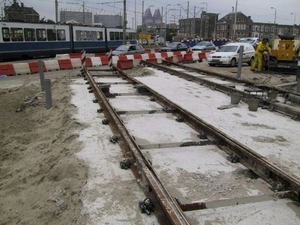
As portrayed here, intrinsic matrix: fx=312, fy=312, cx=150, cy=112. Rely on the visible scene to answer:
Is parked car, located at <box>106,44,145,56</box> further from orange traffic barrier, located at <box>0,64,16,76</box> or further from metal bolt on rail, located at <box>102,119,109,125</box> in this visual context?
metal bolt on rail, located at <box>102,119,109,125</box>

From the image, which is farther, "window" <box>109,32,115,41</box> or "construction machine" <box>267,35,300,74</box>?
"window" <box>109,32,115,41</box>

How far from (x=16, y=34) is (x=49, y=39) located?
3.60 meters

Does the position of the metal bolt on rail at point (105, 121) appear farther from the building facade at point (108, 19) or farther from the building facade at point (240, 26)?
the building facade at point (240, 26)

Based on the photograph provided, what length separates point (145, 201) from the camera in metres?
3.55

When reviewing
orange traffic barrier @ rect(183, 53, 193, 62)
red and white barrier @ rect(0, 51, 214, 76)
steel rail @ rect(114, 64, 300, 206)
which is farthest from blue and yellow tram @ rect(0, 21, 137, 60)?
steel rail @ rect(114, 64, 300, 206)

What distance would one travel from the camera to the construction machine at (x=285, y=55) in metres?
16.8

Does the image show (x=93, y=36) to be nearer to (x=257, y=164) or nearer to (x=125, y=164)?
(x=125, y=164)

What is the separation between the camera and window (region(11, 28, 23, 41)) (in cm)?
2475

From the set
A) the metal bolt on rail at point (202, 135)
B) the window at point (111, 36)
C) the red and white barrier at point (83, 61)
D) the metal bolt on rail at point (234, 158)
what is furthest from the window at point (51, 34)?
→ the metal bolt on rail at point (234, 158)

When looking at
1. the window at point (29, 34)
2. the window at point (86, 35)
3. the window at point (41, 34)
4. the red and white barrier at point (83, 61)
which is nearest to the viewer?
the red and white barrier at point (83, 61)

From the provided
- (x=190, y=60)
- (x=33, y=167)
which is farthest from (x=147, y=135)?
(x=190, y=60)

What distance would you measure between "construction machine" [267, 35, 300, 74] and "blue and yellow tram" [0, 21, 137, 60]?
1925 cm

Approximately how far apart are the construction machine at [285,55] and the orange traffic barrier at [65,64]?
40.8 ft

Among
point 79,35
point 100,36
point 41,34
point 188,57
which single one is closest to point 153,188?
point 188,57
